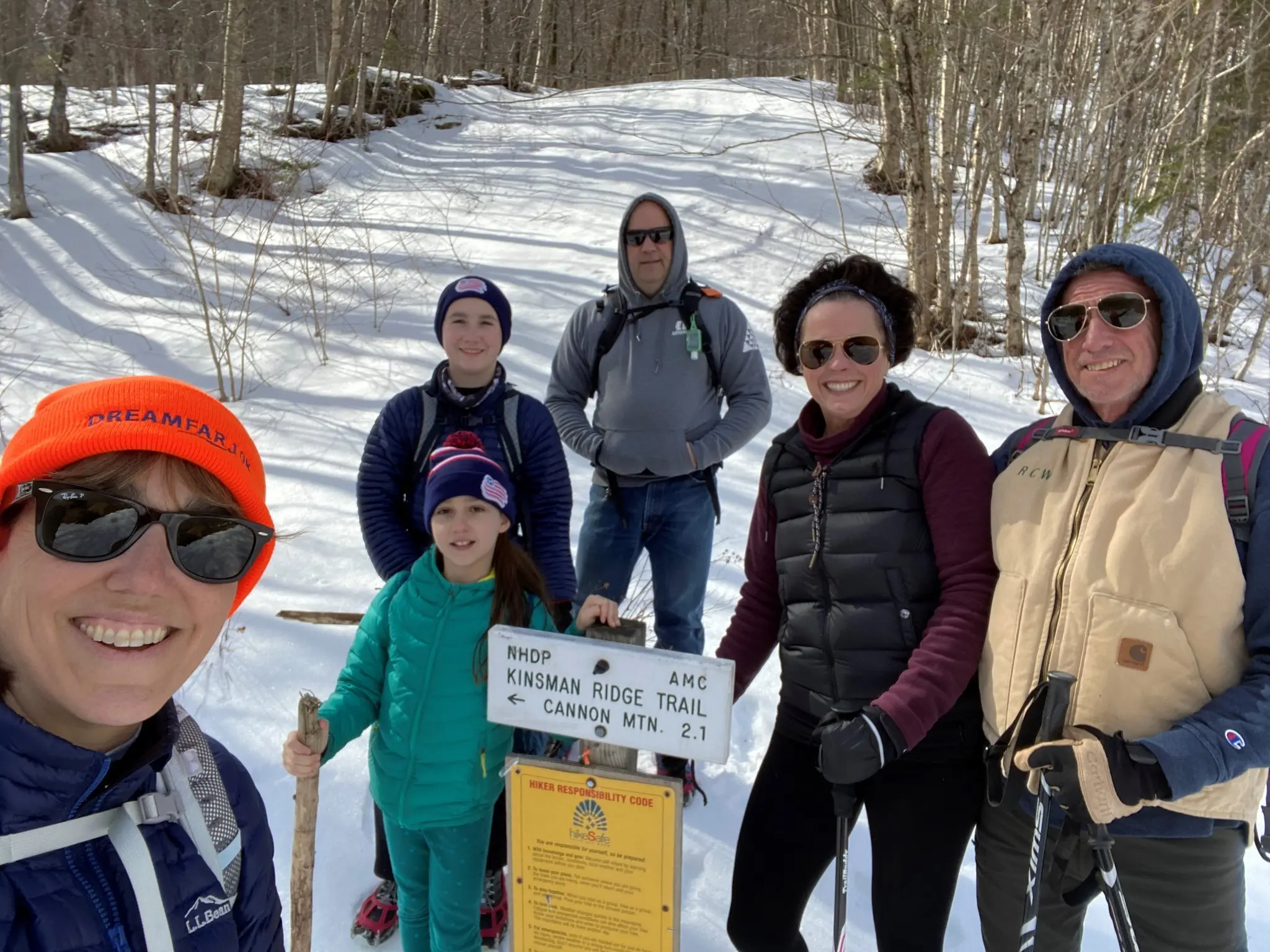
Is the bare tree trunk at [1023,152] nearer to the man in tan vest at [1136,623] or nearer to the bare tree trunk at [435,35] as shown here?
the man in tan vest at [1136,623]

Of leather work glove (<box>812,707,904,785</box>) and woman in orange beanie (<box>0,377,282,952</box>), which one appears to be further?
leather work glove (<box>812,707,904,785</box>)

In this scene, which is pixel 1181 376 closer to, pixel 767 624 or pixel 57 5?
pixel 767 624

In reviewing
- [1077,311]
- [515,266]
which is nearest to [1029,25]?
[515,266]

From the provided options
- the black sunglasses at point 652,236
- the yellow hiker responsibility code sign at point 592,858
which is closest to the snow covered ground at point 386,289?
the yellow hiker responsibility code sign at point 592,858

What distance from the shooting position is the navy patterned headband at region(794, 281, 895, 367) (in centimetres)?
202

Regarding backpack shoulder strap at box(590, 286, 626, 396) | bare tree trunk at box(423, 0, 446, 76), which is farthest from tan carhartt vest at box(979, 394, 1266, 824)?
bare tree trunk at box(423, 0, 446, 76)

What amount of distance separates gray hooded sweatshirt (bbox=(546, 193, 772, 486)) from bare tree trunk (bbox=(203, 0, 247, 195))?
10.6 m

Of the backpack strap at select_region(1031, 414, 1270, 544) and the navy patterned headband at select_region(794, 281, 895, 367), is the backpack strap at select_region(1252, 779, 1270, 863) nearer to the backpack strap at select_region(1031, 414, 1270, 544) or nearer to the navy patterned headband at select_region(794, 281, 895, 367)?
the backpack strap at select_region(1031, 414, 1270, 544)

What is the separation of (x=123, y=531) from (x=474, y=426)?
1548 millimetres

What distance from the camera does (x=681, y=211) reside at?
12.0m

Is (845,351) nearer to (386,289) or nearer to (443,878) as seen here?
(443,878)

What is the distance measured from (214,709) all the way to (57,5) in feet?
54.7

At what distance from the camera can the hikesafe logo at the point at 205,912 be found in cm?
106

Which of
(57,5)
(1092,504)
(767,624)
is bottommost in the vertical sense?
(767,624)
